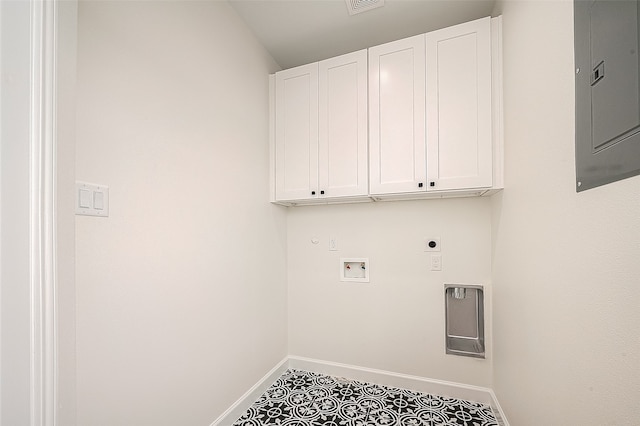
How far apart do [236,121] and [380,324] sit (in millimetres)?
1876

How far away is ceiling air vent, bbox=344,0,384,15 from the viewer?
1.74 metres

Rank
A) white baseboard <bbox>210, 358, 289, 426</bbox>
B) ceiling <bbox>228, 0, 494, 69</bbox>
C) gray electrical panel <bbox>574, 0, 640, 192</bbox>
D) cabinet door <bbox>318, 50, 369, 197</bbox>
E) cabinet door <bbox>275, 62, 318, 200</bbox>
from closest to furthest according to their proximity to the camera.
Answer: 1. gray electrical panel <bbox>574, 0, 640, 192</bbox>
2. white baseboard <bbox>210, 358, 289, 426</bbox>
3. ceiling <bbox>228, 0, 494, 69</bbox>
4. cabinet door <bbox>318, 50, 369, 197</bbox>
5. cabinet door <bbox>275, 62, 318, 200</bbox>

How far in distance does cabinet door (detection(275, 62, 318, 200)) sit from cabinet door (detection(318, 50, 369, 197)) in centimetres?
6

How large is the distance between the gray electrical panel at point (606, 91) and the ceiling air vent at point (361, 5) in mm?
1243

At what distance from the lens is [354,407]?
1.87 metres

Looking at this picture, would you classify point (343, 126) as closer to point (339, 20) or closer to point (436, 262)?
point (339, 20)

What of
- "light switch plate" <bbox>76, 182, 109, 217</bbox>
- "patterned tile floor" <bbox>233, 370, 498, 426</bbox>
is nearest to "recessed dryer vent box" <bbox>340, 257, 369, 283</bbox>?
"patterned tile floor" <bbox>233, 370, 498, 426</bbox>

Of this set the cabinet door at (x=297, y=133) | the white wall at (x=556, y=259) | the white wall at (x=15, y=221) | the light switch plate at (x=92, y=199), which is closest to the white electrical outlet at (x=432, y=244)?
the white wall at (x=556, y=259)

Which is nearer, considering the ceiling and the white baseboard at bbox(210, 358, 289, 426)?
the white baseboard at bbox(210, 358, 289, 426)

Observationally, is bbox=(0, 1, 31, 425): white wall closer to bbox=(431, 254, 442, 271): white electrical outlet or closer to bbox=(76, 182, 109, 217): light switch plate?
bbox=(76, 182, 109, 217): light switch plate

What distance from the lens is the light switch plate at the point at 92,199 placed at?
0.98 m

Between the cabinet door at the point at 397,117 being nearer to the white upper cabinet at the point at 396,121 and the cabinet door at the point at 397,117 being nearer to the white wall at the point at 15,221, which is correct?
the white upper cabinet at the point at 396,121

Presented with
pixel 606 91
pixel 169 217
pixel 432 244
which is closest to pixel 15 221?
pixel 169 217

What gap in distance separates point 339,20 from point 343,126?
27.8 inches
